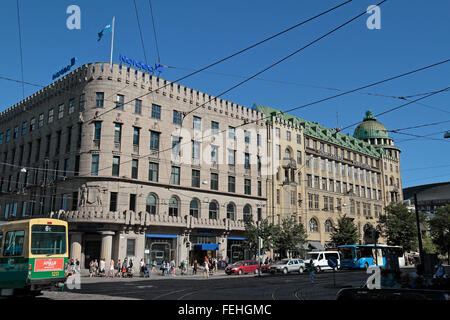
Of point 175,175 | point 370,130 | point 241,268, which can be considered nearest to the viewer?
point 241,268

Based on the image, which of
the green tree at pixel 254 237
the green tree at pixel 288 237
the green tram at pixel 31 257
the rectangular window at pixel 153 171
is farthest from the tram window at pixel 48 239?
the green tree at pixel 288 237

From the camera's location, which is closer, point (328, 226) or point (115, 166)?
point (115, 166)

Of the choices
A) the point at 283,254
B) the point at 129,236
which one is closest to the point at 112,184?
the point at 129,236

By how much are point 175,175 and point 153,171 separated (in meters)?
2.80

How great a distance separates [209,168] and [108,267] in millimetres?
16648

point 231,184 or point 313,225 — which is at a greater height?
point 231,184

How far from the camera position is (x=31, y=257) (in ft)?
52.6

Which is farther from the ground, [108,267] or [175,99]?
[175,99]

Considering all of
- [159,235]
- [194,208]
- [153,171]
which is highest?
[153,171]

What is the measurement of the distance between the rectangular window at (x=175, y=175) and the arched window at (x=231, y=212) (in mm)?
8183

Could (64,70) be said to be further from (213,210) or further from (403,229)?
(403,229)


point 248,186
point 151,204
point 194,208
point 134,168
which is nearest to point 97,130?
point 134,168

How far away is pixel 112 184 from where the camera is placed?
38.2 metres
